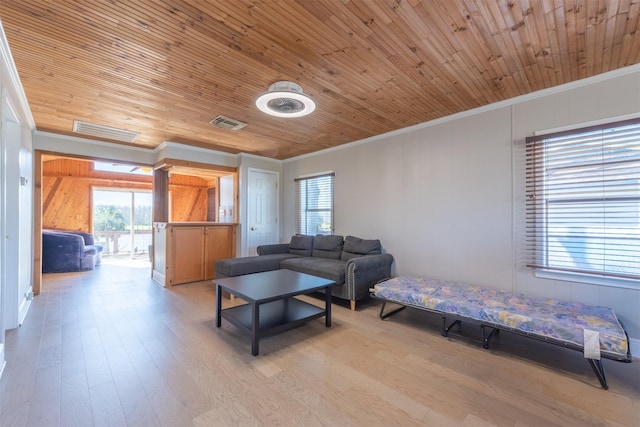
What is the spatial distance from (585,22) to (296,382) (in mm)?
3103

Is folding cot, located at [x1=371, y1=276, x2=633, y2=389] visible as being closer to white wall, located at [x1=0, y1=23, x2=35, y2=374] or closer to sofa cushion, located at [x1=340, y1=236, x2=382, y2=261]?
sofa cushion, located at [x1=340, y1=236, x2=382, y2=261]

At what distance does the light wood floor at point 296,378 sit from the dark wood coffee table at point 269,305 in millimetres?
155

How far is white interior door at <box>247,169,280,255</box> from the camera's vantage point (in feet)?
17.9

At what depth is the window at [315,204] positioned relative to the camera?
5.03 meters

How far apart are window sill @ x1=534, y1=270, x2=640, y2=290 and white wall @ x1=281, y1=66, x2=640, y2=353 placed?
5cm

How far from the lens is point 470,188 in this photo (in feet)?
10.6

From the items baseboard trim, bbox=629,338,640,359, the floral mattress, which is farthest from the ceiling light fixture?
baseboard trim, bbox=629,338,640,359

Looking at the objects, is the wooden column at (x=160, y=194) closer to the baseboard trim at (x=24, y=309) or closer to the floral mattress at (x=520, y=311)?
the baseboard trim at (x=24, y=309)

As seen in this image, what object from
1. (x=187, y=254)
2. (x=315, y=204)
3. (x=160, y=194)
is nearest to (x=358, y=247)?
(x=315, y=204)

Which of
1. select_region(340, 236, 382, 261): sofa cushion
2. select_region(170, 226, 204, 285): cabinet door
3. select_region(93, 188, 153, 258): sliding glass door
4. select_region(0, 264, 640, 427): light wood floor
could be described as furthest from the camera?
select_region(93, 188, 153, 258): sliding glass door

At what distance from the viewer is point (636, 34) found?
1930 millimetres

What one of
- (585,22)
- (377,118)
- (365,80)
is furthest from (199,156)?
(585,22)

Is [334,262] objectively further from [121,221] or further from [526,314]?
[121,221]

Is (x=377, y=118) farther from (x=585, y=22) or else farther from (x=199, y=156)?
(x=199, y=156)
